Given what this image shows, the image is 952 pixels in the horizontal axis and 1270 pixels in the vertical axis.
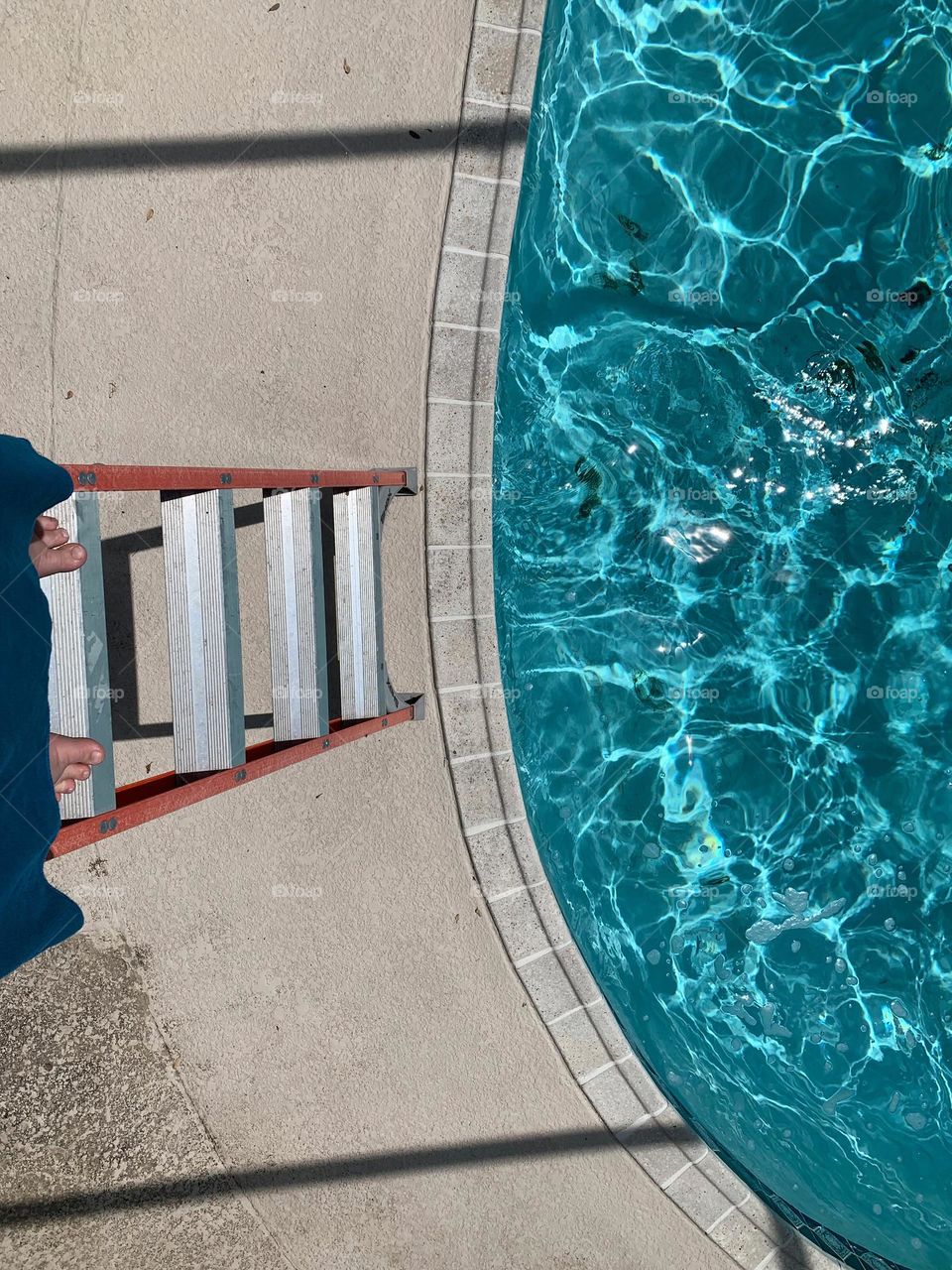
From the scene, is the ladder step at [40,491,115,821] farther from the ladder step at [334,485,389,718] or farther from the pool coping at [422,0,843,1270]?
the pool coping at [422,0,843,1270]

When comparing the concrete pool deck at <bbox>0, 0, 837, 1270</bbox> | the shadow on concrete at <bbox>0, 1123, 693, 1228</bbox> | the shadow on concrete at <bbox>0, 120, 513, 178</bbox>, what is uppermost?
the shadow on concrete at <bbox>0, 120, 513, 178</bbox>

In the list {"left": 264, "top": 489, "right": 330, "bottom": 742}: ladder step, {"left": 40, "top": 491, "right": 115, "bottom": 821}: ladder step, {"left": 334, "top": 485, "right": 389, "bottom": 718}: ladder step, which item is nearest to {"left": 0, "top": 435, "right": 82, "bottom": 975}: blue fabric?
{"left": 40, "top": 491, "right": 115, "bottom": 821}: ladder step

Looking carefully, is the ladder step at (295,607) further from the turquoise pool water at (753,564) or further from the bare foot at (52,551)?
the turquoise pool water at (753,564)

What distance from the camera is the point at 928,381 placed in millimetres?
5422

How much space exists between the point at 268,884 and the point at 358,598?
212 centimetres

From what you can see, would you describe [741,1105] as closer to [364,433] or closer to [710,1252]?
[710,1252]

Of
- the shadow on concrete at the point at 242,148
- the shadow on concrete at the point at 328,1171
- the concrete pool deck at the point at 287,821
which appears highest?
the shadow on concrete at the point at 242,148

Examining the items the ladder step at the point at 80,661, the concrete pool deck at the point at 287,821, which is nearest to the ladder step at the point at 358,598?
the concrete pool deck at the point at 287,821

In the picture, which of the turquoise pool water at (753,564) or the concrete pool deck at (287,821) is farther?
the turquoise pool water at (753,564)

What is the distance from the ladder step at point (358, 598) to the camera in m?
4.70

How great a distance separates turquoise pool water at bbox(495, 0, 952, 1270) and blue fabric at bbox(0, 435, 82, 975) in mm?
3144

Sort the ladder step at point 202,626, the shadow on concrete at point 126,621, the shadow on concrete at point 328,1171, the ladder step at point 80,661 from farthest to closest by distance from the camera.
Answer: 1. the shadow on concrete at point 328,1171
2. the shadow on concrete at point 126,621
3. the ladder step at point 202,626
4. the ladder step at point 80,661

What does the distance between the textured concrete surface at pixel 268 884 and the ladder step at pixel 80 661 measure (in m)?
1.63

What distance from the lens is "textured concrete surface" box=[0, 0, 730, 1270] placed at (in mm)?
5094
